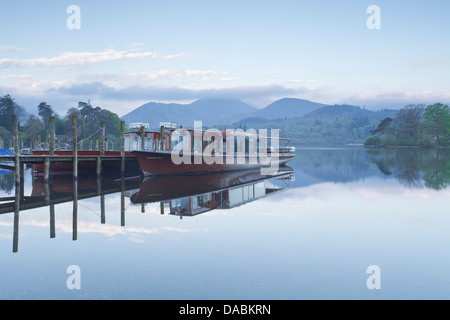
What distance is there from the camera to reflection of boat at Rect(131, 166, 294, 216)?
752 inches

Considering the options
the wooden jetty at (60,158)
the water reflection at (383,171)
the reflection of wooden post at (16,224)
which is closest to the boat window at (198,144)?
the wooden jetty at (60,158)

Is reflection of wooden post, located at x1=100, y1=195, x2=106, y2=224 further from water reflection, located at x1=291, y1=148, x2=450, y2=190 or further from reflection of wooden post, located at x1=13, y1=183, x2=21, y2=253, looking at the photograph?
water reflection, located at x1=291, y1=148, x2=450, y2=190

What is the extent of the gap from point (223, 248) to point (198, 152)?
2203cm

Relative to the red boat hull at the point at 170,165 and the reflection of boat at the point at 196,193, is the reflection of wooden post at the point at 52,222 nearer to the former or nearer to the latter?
the reflection of boat at the point at 196,193

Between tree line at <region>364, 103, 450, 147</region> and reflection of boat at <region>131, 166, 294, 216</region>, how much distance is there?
110 metres

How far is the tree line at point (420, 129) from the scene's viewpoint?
119812mm

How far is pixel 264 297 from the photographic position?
25.5 ft

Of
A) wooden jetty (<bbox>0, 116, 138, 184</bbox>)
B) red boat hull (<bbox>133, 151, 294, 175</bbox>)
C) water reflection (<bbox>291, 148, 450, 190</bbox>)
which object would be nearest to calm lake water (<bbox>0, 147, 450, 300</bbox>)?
wooden jetty (<bbox>0, 116, 138, 184</bbox>)

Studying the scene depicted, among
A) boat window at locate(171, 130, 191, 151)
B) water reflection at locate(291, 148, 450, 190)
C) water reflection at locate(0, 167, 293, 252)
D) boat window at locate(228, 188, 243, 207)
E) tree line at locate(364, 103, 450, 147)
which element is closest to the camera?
water reflection at locate(0, 167, 293, 252)

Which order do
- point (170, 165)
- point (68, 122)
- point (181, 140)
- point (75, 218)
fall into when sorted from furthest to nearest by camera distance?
1. point (68, 122)
2. point (181, 140)
3. point (170, 165)
4. point (75, 218)

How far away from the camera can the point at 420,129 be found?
129 m

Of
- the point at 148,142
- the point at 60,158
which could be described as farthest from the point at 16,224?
the point at 148,142

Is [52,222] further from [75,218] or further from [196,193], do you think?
[196,193]
